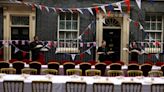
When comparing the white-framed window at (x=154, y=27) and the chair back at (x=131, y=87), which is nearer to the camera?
the chair back at (x=131, y=87)

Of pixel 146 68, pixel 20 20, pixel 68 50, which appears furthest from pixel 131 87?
pixel 20 20

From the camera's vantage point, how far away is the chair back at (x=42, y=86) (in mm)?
11594

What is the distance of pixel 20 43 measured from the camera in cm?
2381

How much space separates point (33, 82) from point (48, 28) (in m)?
12.7

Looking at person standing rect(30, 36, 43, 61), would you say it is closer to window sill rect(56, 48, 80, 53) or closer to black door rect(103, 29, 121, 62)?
window sill rect(56, 48, 80, 53)

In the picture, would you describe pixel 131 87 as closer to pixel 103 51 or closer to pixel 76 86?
pixel 76 86

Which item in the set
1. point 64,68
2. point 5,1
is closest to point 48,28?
point 5,1

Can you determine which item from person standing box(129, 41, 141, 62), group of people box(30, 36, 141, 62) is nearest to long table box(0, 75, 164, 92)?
group of people box(30, 36, 141, 62)

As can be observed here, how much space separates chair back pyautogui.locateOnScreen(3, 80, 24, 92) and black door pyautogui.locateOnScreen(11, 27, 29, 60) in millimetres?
11985

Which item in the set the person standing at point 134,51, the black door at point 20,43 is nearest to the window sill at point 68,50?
the black door at point 20,43

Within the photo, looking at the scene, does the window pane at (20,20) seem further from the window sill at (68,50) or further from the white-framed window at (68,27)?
the window sill at (68,50)

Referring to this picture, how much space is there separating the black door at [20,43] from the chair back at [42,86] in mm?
12101

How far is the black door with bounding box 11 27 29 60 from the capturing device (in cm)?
2375

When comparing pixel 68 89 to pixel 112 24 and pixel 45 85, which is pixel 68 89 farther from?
pixel 112 24
